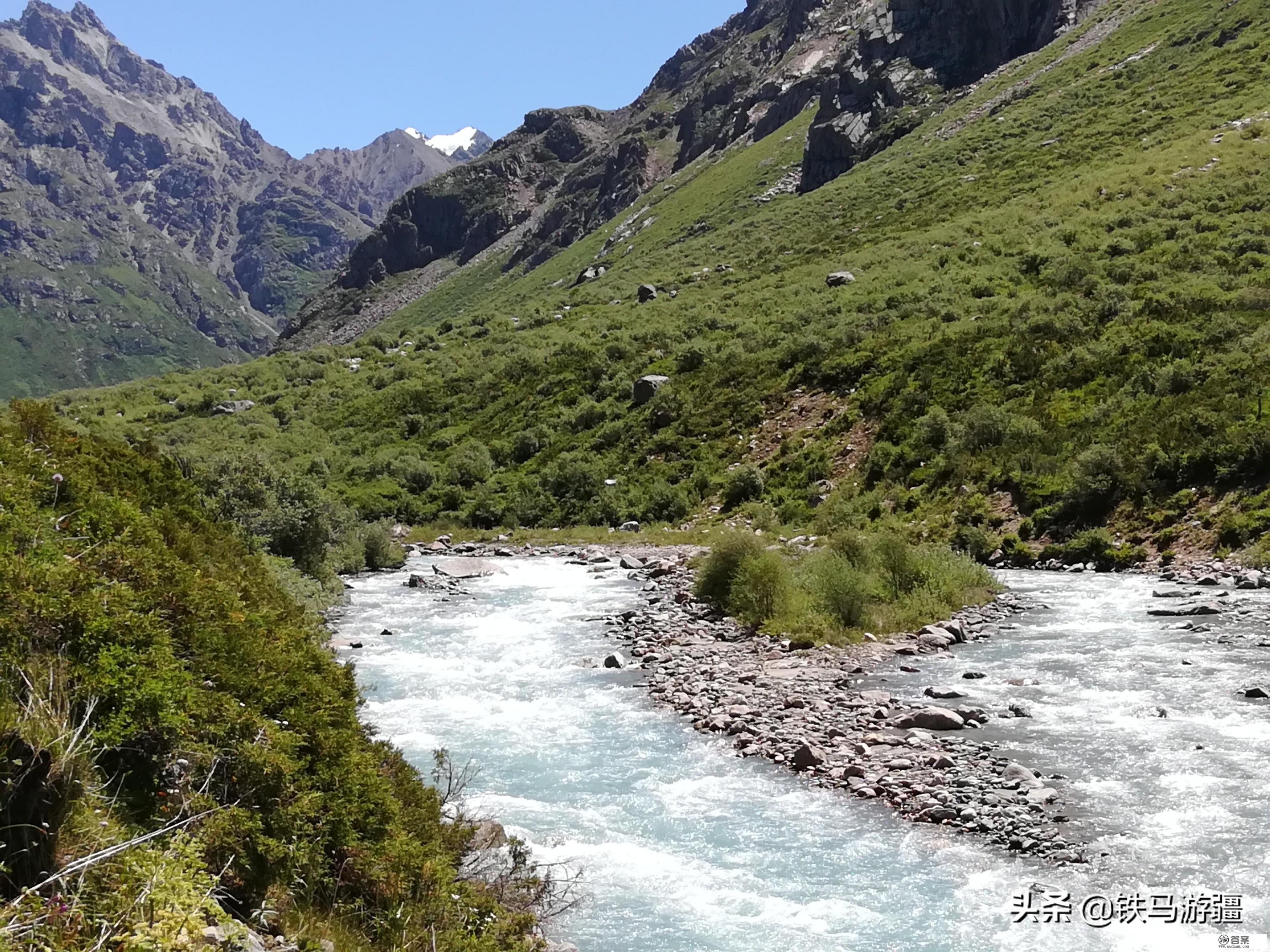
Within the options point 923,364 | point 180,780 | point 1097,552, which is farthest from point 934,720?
point 923,364

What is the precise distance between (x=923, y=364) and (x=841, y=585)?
2093cm

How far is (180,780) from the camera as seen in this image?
210 inches

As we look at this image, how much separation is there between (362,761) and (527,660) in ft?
32.7

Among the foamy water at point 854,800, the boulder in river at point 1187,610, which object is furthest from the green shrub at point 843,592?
the boulder in river at point 1187,610

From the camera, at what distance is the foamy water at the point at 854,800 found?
297 inches

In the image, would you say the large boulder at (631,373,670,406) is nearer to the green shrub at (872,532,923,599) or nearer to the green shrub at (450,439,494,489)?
the green shrub at (450,439,494,489)

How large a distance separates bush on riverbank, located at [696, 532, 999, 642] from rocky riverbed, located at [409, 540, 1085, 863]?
0.46 meters

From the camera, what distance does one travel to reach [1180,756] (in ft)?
33.4

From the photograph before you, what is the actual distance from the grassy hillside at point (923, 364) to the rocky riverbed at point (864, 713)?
29.7ft

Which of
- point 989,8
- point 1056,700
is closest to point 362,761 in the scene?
point 1056,700

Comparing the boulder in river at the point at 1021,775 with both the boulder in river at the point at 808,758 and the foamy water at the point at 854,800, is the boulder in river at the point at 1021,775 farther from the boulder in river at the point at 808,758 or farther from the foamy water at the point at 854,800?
the boulder in river at the point at 808,758

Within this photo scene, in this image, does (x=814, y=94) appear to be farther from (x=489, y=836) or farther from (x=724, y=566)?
(x=489, y=836)

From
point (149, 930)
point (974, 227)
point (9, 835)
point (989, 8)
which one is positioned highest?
point (989, 8)

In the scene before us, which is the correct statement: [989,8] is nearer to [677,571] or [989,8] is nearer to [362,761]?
[677,571]
